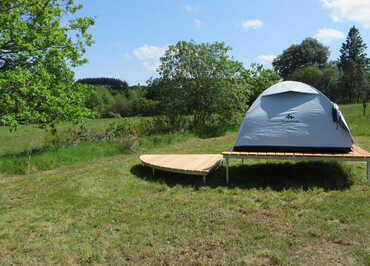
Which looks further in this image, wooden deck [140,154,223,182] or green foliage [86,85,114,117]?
green foliage [86,85,114,117]

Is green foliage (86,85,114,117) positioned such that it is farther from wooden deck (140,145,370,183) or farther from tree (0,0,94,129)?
wooden deck (140,145,370,183)

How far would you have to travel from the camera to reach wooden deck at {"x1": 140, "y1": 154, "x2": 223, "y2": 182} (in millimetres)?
5527

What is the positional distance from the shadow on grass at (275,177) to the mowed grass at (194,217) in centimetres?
2

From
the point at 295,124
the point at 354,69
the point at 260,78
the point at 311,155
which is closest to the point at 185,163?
the point at 295,124

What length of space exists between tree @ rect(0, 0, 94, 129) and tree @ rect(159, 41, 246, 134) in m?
4.65

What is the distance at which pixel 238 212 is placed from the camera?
163 inches

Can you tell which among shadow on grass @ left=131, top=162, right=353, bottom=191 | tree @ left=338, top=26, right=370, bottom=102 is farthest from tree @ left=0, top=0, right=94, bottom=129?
tree @ left=338, top=26, right=370, bottom=102

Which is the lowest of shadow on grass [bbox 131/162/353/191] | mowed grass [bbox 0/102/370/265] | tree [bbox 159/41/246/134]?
mowed grass [bbox 0/102/370/265]

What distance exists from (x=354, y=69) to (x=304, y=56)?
24.4 meters

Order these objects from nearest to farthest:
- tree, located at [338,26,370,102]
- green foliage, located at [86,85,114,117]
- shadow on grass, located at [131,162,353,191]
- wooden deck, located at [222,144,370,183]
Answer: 1. wooden deck, located at [222,144,370,183]
2. shadow on grass, located at [131,162,353,191]
3. tree, located at [338,26,370,102]
4. green foliage, located at [86,85,114,117]

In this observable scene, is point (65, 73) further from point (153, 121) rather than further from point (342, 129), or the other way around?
point (342, 129)

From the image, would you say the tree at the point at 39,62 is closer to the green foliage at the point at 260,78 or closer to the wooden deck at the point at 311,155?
the wooden deck at the point at 311,155

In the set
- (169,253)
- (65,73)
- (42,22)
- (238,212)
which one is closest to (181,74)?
(65,73)

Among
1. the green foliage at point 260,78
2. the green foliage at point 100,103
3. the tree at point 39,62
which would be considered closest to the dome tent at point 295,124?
the tree at point 39,62
